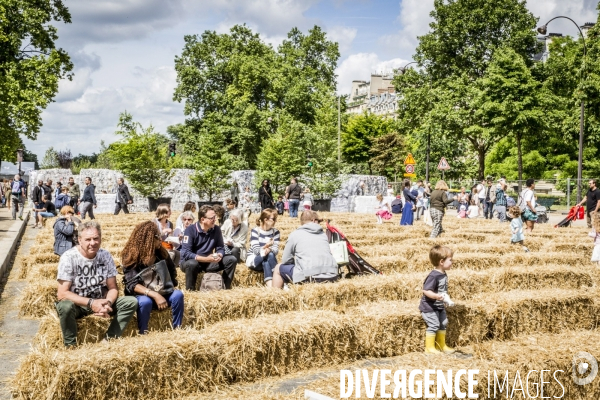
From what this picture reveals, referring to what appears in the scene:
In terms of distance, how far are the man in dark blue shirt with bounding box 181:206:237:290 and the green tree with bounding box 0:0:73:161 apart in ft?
84.7

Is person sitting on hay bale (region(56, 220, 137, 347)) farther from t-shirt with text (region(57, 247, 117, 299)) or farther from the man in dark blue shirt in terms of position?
the man in dark blue shirt

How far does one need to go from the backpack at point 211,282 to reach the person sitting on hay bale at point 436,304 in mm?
3123

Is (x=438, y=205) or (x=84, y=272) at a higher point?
(x=438, y=205)

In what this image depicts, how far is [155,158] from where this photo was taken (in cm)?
3509

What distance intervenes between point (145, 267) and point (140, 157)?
28076 mm

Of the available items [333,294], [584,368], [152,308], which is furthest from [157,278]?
[584,368]

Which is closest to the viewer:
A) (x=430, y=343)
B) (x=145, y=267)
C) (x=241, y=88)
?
(x=145, y=267)

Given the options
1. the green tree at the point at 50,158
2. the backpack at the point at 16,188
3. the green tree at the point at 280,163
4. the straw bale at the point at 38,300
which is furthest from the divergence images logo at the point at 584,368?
the green tree at the point at 50,158

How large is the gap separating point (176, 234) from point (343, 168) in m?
29.8

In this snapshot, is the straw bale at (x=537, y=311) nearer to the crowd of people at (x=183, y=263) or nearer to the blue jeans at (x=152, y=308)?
the crowd of people at (x=183, y=263)

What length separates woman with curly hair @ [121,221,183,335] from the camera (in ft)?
22.8

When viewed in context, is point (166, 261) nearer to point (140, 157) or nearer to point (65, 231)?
point (65, 231)

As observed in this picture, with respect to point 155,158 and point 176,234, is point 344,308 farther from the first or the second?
point 155,158

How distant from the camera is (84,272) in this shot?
6.63 metres
